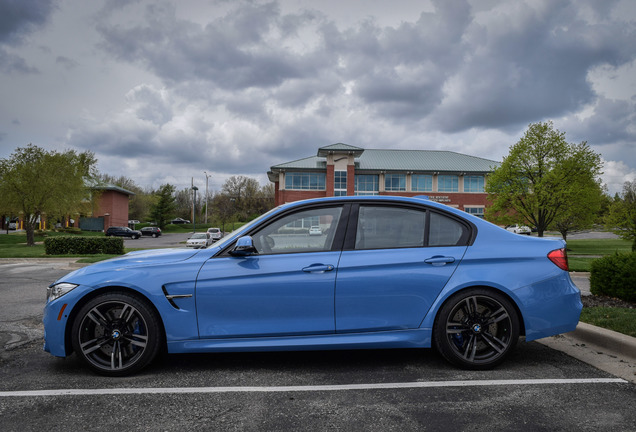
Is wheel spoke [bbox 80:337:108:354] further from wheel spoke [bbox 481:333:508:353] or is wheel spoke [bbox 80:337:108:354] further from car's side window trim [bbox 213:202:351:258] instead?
wheel spoke [bbox 481:333:508:353]

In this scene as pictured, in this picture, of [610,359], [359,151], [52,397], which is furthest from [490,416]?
[359,151]

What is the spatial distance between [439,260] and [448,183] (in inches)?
2344

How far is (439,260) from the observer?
13.0 ft

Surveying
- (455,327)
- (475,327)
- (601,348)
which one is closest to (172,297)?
(455,327)

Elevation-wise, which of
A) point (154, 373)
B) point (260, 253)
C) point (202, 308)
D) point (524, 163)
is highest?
point (524, 163)

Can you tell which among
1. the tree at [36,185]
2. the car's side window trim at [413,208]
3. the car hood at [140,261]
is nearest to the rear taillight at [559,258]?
the car's side window trim at [413,208]

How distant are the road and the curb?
1.56ft

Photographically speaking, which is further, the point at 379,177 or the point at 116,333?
the point at 379,177

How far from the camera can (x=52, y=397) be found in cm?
334

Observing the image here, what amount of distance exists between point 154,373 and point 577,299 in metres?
3.82

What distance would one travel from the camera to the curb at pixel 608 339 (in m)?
4.26

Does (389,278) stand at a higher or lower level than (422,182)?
lower

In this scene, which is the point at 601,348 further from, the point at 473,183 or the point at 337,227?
the point at 473,183

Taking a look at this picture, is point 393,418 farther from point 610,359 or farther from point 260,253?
point 610,359
